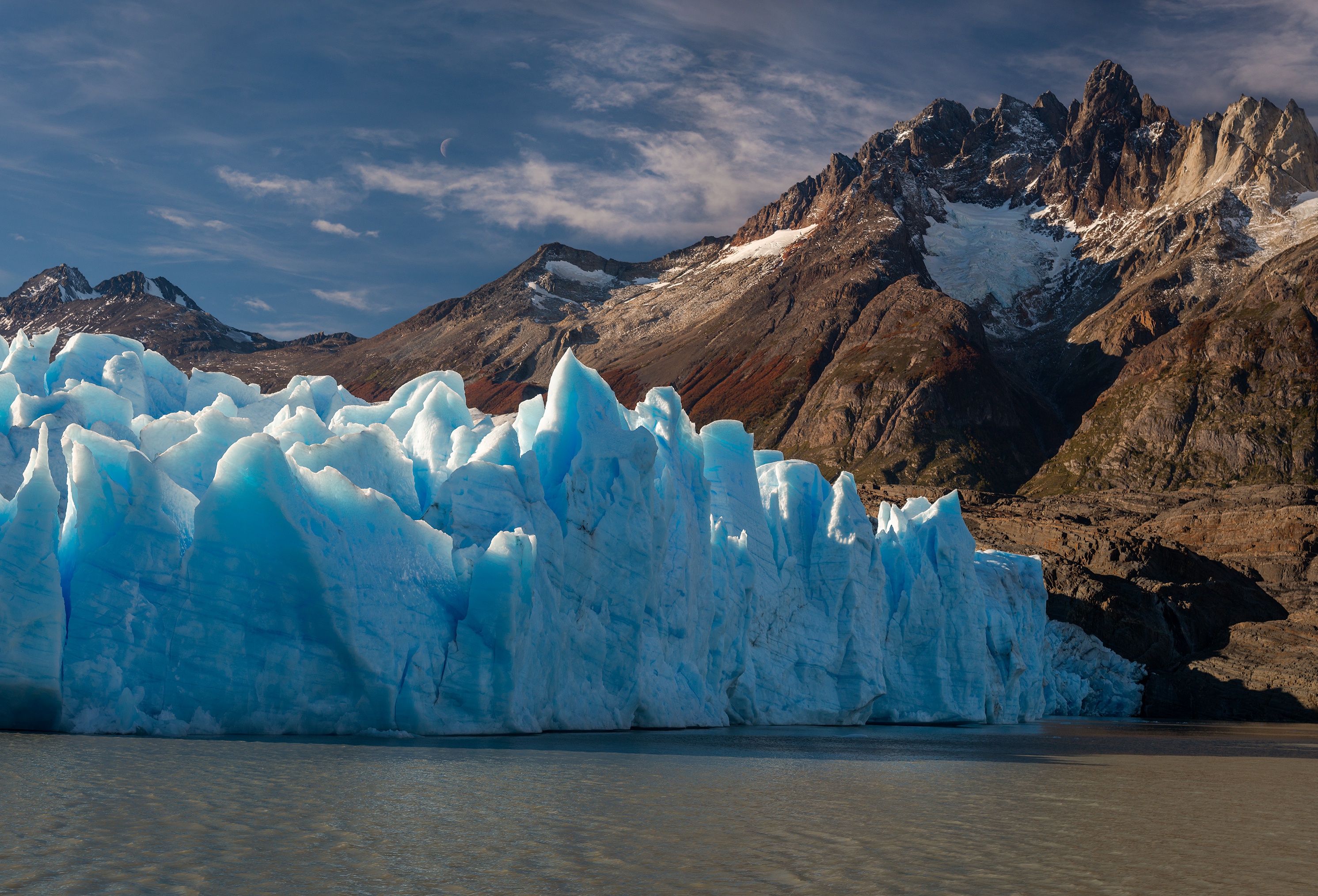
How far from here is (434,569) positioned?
19.8 metres

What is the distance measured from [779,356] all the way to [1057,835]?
15374 centimetres

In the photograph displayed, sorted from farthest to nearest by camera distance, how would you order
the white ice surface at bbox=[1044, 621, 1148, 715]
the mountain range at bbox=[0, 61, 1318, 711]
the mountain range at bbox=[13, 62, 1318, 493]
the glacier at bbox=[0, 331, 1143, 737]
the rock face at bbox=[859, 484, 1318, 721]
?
the mountain range at bbox=[13, 62, 1318, 493] < the mountain range at bbox=[0, 61, 1318, 711] < the white ice surface at bbox=[1044, 621, 1148, 715] < the rock face at bbox=[859, 484, 1318, 721] < the glacier at bbox=[0, 331, 1143, 737]

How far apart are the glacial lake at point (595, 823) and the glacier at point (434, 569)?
1.27 m

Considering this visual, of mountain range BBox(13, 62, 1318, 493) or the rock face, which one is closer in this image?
the rock face

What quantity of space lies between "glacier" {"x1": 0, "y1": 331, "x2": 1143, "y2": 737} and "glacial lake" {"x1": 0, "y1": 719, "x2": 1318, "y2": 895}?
1.27 meters

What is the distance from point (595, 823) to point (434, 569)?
9.19m

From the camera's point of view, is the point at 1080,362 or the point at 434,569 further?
the point at 1080,362

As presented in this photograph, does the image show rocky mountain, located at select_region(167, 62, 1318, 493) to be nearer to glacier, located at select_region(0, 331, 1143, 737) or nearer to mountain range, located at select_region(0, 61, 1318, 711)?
mountain range, located at select_region(0, 61, 1318, 711)

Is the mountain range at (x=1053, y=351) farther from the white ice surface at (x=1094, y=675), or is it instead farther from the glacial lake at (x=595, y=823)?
the glacial lake at (x=595, y=823)

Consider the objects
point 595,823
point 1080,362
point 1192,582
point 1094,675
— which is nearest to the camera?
point 595,823

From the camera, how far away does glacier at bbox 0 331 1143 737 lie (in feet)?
56.0

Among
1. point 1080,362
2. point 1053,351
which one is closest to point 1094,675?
point 1080,362

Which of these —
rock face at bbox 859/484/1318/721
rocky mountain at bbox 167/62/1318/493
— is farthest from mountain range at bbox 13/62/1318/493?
rock face at bbox 859/484/1318/721

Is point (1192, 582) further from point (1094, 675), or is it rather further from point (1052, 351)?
point (1052, 351)
